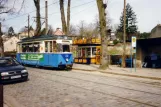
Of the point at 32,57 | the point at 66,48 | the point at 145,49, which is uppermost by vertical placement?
the point at 66,48

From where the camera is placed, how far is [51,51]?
22.8m

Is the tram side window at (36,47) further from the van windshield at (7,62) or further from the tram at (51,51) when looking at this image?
the van windshield at (7,62)

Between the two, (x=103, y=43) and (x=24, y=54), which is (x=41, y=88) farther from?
(x=24, y=54)

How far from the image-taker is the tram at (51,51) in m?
22.3

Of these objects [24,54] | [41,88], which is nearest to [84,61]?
[24,54]

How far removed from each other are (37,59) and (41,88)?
12.6 metres

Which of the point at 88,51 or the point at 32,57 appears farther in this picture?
the point at 88,51

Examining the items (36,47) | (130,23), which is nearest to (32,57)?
(36,47)

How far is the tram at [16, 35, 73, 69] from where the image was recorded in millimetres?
22344

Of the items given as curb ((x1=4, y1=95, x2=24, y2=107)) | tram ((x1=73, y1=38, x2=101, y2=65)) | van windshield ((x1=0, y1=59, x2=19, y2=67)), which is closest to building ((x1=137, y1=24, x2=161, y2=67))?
tram ((x1=73, y1=38, x2=101, y2=65))

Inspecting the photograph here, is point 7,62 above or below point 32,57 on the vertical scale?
below

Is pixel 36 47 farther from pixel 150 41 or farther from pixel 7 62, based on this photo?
pixel 150 41

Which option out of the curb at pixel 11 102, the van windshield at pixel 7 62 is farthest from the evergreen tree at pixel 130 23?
the curb at pixel 11 102

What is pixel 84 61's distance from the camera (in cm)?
3219
